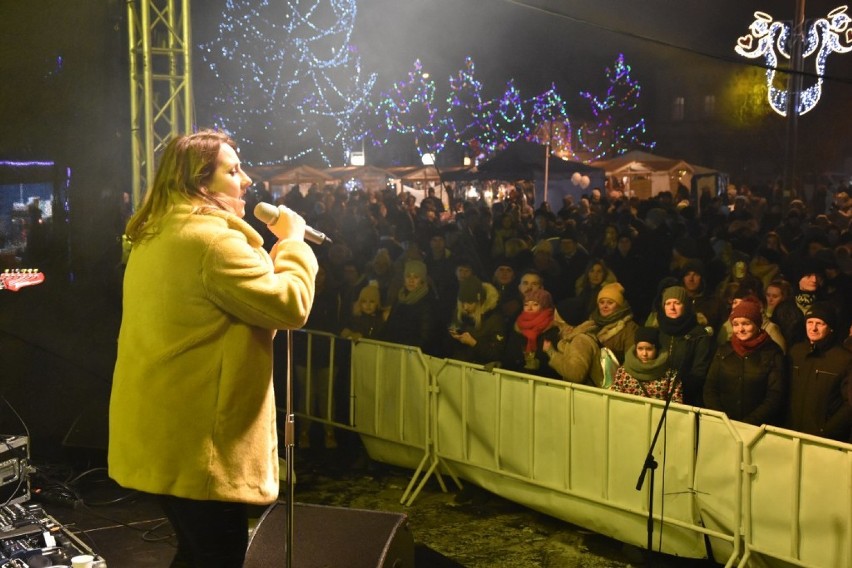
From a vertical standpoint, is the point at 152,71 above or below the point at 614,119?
below

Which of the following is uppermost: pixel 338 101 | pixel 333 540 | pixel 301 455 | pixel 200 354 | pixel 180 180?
pixel 338 101

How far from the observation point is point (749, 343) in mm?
5254

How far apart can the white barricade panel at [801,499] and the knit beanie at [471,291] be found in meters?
2.92

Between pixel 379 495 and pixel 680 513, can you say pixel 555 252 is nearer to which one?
pixel 379 495

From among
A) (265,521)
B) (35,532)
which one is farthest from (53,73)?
(265,521)

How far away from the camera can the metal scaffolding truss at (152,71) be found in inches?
273

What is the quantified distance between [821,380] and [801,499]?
82cm

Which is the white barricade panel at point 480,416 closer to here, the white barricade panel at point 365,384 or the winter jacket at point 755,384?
the white barricade panel at point 365,384

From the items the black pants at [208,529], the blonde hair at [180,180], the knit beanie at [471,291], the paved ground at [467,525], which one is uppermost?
the blonde hair at [180,180]

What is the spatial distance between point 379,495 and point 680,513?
7.21 ft

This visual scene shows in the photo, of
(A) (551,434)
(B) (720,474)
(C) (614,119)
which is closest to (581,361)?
(A) (551,434)

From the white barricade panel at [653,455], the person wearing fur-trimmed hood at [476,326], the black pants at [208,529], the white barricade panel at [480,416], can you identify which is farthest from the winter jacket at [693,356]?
the black pants at [208,529]

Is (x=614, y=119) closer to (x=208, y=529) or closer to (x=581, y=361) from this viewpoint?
(x=581, y=361)

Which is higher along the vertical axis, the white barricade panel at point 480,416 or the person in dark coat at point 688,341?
the person in dark coat at point 688,341
